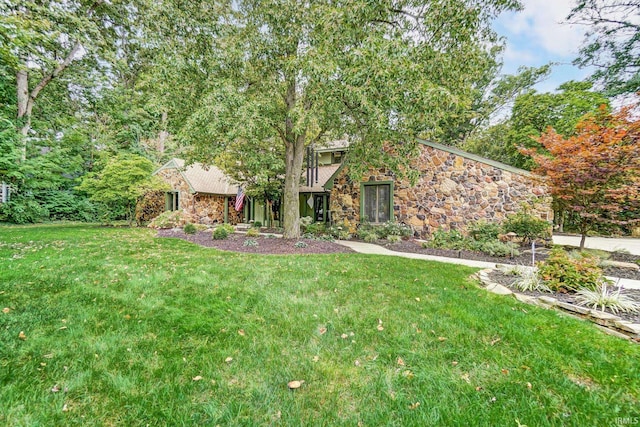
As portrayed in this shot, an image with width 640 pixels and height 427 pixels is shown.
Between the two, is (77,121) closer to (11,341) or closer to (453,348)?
(11,341)

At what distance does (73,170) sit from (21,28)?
14862 mm

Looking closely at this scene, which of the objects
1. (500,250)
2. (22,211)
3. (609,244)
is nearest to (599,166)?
(500,250)

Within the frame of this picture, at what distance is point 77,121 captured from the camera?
18.8 m

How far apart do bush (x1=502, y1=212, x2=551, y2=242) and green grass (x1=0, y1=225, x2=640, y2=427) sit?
5747mm

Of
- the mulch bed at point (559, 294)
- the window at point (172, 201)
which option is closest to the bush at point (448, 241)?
the mulch bed at point (559, 294)

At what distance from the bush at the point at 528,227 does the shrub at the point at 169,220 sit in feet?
50.7

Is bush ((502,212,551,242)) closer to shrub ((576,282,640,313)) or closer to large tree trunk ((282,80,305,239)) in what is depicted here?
shrub ((576,282,640,313))

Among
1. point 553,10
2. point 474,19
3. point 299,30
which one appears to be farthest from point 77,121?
point 553,10

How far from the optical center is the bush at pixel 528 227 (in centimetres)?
872

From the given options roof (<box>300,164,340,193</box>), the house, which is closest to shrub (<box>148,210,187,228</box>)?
the house

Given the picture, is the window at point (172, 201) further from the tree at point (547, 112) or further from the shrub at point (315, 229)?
the tree at point (547, 112)

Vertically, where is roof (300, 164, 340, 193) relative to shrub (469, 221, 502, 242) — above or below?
above

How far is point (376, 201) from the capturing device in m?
11.8

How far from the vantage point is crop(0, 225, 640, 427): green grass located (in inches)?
76.2
